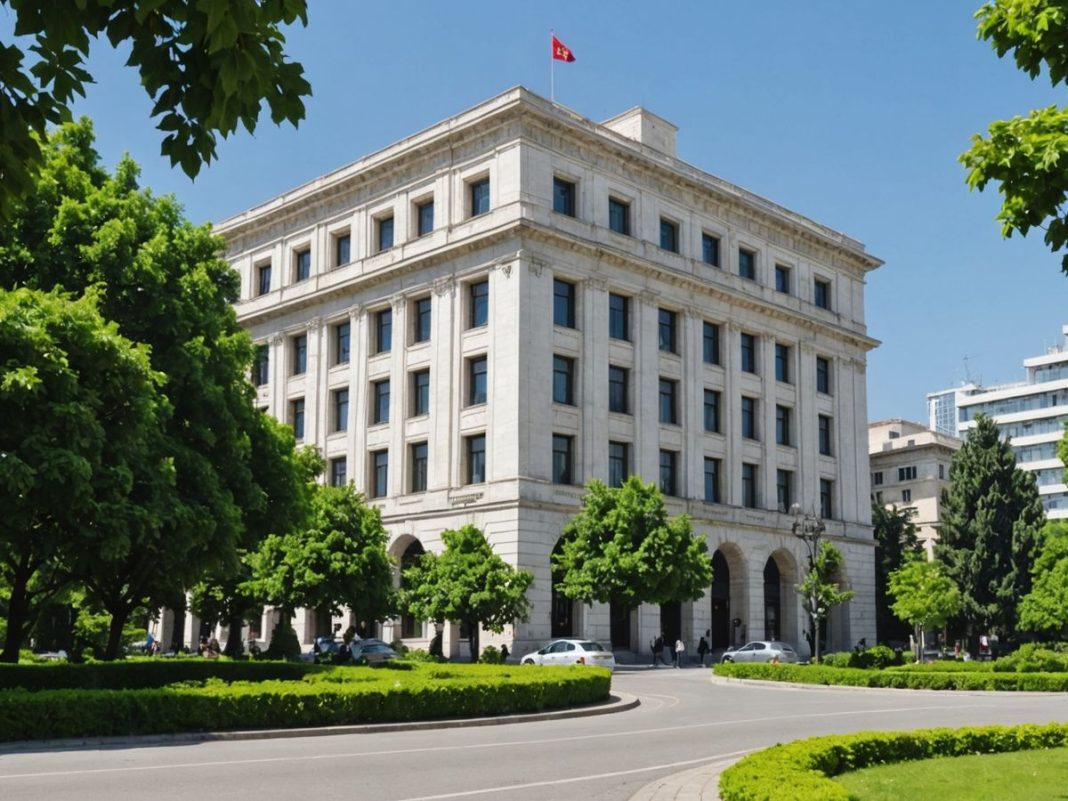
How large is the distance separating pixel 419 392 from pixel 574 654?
714 inches

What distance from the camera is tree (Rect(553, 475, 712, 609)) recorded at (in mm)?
46188

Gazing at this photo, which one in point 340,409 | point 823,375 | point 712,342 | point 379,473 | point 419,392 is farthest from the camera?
point 823,375

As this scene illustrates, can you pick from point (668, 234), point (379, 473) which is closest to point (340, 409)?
point (379, 473)

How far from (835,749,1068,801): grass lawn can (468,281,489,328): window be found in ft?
130

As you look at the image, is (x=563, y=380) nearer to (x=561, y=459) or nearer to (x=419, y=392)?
(x=561, y=459)

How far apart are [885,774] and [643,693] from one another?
806 inches

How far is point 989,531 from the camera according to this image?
69125 mm

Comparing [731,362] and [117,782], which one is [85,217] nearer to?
[117,782]

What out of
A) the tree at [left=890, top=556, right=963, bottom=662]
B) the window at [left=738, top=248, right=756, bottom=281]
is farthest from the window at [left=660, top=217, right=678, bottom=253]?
the tree at [left=890, top=556, right=963, bottom=662]

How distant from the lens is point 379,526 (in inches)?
1746

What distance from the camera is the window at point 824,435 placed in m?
66.9

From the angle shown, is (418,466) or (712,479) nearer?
(418,466)

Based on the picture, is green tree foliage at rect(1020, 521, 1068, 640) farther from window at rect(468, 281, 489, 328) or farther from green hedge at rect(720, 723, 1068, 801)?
green hedge at rect(720, 723, 1068, 801)

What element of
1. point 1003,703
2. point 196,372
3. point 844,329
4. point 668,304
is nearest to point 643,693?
point 1003,703
